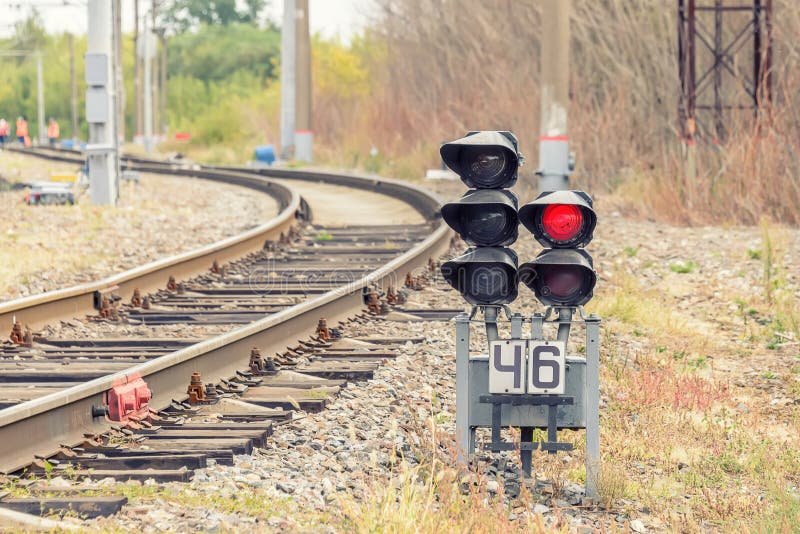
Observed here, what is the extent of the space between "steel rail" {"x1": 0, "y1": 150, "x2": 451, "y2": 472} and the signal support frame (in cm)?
172

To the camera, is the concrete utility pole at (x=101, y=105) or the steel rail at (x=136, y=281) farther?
the concrete utility pole at (x=101, y=105)

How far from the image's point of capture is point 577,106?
894 inches

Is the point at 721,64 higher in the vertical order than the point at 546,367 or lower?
higher

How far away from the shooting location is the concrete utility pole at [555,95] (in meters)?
17.6

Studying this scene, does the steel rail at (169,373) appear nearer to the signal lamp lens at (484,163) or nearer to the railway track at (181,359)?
the railway track at (181,359)

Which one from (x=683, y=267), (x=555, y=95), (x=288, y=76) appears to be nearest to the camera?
(x=683, y=267)

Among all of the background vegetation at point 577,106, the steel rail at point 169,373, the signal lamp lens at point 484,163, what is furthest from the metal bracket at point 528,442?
the background vegetation at point 577,106

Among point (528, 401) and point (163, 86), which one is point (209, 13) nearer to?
point (163, 86)

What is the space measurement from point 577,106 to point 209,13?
99632 mm

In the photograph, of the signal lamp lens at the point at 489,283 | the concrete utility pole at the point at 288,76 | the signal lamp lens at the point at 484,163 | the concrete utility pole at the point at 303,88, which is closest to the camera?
the signal lamp lens at the point at 489,283

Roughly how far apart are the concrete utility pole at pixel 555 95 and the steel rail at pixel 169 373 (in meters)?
5.77

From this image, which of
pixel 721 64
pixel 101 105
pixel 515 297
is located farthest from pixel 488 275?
pixel 721 64

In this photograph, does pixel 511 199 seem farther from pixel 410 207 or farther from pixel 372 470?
pixel 410 207

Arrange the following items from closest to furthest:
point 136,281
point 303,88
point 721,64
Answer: point 136,281 < point 721,64 < point 303,88
